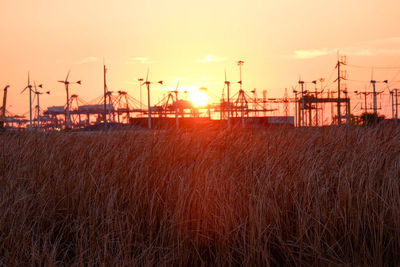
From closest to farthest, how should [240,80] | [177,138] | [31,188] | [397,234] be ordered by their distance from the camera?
[397,234]
[31,188]
[177,138]
[240,80]

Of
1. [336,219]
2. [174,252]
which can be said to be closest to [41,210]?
[174,252]

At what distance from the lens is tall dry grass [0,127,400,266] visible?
3.73 meters

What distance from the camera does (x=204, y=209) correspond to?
4.14 metres

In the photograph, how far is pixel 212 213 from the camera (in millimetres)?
4191

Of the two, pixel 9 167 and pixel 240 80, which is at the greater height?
pixel 240 80

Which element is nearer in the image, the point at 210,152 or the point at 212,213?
the point at 212,213

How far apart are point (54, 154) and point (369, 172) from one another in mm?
4954

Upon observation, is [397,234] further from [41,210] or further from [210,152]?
[41,210]

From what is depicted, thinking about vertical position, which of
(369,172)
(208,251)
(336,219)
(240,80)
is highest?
(240,80)

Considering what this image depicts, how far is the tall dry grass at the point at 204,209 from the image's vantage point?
3730mm

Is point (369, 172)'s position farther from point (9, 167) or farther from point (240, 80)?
point (240, 80)

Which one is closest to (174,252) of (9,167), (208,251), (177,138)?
(208,251)

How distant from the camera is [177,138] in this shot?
23.1ft

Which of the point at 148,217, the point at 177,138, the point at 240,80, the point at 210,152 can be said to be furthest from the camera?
the point at 240,80
